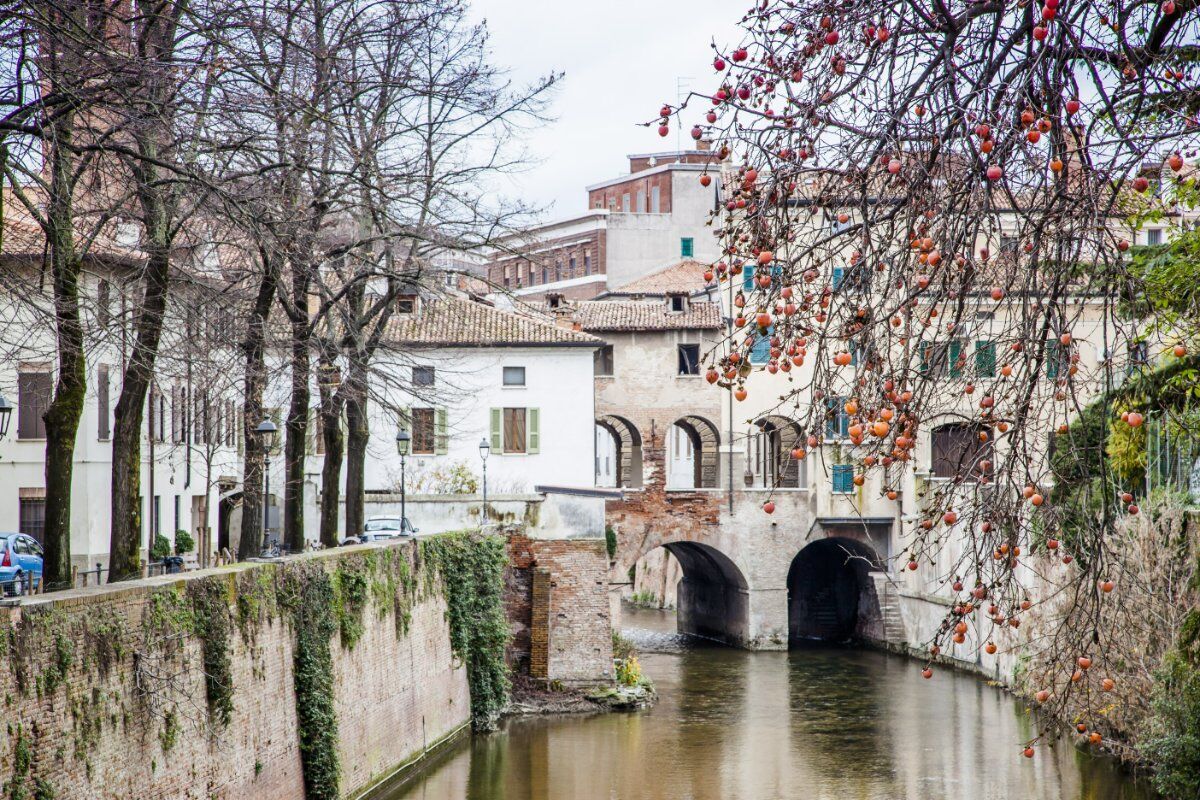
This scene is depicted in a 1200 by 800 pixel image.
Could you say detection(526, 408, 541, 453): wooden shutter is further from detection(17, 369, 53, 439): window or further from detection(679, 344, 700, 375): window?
detection(17, 369, 53, 439): window

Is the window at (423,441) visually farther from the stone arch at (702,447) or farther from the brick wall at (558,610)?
the brick wall at (558,610)

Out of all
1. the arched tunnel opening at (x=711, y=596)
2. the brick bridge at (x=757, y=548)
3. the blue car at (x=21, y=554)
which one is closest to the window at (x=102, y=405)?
the blue car at (x=21, y=554)

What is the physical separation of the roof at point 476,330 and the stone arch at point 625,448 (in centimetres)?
474

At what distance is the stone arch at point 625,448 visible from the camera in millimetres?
46188

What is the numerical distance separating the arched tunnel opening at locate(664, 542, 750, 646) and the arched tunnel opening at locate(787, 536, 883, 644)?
6.12 ft

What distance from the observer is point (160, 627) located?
40.1 feet

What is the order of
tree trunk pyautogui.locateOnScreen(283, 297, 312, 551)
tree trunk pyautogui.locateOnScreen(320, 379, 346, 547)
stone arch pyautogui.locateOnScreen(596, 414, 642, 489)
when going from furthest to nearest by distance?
stone arch pyautogui.locateOnScreen(596, 414, 642, 489) → tree trunk pyautogui.locateOnScreen(320, 379, 346, 547) → tree trunk pyautogui.locateOnScreen(283, 297, 312, 551)

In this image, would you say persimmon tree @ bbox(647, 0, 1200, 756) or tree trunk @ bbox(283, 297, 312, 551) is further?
tree trunk @ bbox(283, 297, 312, 551)

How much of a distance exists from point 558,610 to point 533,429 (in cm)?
1308

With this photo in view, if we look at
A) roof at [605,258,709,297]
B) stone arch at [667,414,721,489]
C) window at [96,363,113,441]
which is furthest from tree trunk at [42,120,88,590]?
roof at [605,258,709,297]

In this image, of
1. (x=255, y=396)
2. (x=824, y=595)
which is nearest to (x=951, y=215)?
(x=255, y=396)

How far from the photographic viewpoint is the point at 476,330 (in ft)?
136

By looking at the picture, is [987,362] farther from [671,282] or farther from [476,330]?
[671,282]

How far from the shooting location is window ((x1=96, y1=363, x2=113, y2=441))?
101 feet
